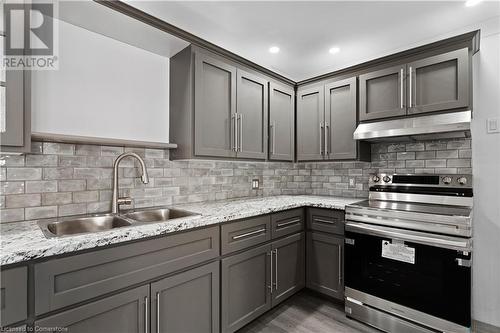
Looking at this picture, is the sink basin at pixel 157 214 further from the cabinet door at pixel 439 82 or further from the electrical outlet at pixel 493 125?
the electrical outlet at pixel 493 125

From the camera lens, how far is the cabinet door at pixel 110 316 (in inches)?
42.9

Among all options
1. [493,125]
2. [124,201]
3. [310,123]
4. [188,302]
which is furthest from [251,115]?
[493,125]

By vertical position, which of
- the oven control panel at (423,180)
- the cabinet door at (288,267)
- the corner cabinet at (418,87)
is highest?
the corner cabinet at (418,87)

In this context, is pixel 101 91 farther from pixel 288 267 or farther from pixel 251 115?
pixel 288 267

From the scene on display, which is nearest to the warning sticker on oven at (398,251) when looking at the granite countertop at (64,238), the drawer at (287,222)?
the drawer at (287,222)

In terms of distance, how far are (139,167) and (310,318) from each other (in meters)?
1.92

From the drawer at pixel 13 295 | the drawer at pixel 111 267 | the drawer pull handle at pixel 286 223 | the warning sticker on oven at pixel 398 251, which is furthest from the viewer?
the drawer pull handle at pixel 286 223

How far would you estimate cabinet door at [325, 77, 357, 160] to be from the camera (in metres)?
2.60

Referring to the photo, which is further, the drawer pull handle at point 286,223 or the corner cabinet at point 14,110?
the drawer pull handle at point 286,223

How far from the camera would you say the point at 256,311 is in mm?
1995

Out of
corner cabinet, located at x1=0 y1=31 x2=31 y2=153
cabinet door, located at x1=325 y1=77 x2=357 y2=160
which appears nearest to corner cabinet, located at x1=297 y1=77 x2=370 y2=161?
cabinet door, located at x1=325 y1=77 x2=357 y2=160

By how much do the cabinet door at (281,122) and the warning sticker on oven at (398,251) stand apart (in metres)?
1.34

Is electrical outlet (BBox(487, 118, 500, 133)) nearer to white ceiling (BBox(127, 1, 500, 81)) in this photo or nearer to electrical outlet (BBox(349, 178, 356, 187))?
white ceiling (BBox(127, 1, 500, 81))

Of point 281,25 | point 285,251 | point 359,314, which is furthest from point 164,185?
point 359,314
